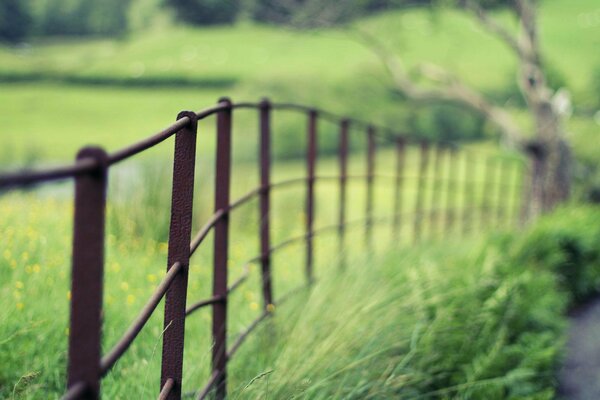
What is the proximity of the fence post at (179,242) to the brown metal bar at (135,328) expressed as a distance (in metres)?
0.04

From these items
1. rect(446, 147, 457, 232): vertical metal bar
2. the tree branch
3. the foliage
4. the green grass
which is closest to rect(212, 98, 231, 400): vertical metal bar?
→ the foliage

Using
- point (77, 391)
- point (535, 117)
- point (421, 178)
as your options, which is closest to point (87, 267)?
point (77, 391)

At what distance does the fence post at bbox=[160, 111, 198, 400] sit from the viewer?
234cm

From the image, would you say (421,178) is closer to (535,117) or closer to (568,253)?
(568,253)

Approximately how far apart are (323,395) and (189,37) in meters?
35.7

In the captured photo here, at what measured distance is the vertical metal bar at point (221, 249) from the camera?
3117 mm

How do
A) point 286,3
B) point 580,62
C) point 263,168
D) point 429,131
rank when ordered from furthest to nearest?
point 580,62, point 429,131, point 286,3, point 263,168

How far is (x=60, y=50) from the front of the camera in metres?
37.6

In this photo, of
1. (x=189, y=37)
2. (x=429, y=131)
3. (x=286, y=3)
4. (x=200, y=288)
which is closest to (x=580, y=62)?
(x=429, y=131)

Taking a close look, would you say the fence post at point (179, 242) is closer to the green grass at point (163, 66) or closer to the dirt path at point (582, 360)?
the dirt path at point (582, 360)

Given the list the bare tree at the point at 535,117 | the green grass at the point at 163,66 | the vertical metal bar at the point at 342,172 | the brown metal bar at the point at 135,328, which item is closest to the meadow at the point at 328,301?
the vertical metal bar at the point at 342,172

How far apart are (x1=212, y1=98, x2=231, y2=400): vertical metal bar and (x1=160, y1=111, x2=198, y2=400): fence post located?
26.8 inches

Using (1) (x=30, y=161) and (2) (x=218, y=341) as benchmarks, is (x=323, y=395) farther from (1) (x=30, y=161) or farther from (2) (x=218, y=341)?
(1) (x=30, y=161)

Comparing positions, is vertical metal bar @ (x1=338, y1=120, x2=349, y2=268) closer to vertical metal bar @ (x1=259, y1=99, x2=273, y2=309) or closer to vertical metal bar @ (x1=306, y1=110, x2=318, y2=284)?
vertical metal bar @ (x1=306, y1=110, x2=318, y2=284)
